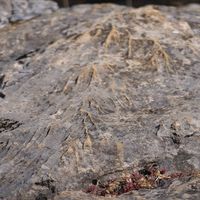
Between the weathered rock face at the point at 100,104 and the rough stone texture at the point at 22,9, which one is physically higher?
the weathered rock face at the point at 100,104

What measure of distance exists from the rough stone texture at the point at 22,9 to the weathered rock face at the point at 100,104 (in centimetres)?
176

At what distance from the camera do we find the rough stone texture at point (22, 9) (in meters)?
15.2

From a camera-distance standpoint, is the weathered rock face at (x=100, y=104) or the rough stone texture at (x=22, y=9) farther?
the rough stone texture at (x=22, y=9)

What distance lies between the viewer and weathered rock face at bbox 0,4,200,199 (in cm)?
821

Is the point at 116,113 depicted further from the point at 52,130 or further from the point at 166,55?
the point at 166,55

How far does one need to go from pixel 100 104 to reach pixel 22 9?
720 cm

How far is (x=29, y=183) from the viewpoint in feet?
26.2

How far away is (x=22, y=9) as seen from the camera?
51.6ft

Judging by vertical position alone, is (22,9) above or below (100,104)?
below

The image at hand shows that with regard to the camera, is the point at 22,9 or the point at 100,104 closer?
the point at 100,104

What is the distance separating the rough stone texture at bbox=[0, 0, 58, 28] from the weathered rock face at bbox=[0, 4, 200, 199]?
5.79ft

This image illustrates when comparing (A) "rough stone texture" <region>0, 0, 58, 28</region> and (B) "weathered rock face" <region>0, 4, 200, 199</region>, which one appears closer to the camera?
(B) "weathered rock face" <region>0, 4, 200, 199</region>

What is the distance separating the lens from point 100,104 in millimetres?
9578

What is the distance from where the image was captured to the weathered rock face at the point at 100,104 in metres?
8.21
